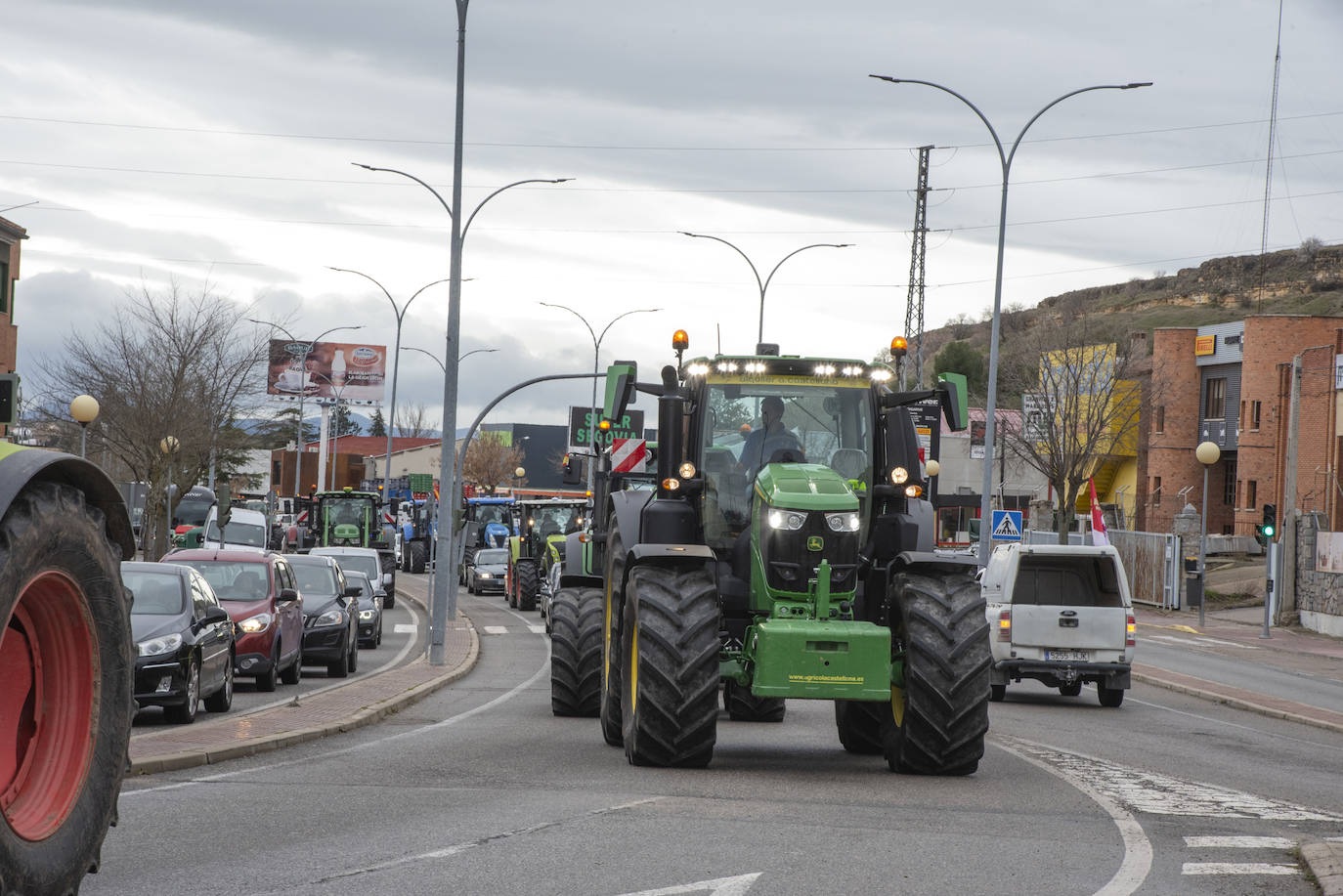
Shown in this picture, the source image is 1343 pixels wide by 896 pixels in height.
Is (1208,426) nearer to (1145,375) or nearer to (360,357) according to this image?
(1145,375)

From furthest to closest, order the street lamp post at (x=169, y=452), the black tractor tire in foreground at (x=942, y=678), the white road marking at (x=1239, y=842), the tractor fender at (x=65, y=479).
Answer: the street lamp post at (x=169, y=452) → the black tractor tire in foreground at (x=942, y=678) → the white road marking at (x=1239, y=842) → the tractor fender at (x=65, y=479)

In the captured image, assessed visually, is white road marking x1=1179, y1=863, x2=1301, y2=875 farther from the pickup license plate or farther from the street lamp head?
the street lamp head

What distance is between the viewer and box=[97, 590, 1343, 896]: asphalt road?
7754 millimetres

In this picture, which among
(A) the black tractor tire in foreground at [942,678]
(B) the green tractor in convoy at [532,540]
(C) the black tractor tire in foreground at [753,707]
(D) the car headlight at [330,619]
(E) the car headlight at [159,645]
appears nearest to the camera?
(A) the black tractor tire in foreground at [942,678]

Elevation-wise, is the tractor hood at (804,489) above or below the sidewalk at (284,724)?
above

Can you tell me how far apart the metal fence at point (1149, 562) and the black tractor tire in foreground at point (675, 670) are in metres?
39.8

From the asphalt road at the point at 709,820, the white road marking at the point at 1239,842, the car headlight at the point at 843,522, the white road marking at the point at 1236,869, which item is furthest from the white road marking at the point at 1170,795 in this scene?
the car headlight at the point at 843,522

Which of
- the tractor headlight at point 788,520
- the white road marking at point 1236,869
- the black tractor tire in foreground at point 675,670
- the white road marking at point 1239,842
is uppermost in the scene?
the tractor headlight at point 788,520

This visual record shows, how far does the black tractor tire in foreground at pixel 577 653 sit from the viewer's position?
1700 cm

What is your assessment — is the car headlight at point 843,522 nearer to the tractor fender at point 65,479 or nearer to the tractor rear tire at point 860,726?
the tractor rear tire at point 860,726

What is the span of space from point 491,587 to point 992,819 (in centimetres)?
4805

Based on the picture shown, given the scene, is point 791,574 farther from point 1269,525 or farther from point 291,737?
point 1269,525

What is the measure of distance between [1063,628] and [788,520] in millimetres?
10364

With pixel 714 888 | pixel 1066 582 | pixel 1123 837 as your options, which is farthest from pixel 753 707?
pixel 714 888
